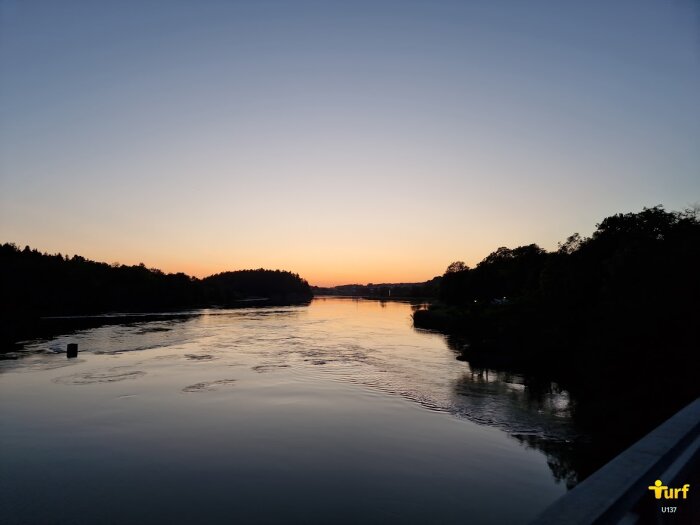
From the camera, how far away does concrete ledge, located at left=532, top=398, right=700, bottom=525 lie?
3.09 metres

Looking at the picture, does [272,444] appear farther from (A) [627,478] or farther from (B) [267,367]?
(B) [267,367]

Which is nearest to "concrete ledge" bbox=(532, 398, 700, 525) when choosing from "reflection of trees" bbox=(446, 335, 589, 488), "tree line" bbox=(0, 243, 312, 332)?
"reflection of trees" bbox=(446, 335, 589, 488)

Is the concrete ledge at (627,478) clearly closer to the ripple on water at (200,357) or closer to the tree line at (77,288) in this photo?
the ripple on water at (200,357)

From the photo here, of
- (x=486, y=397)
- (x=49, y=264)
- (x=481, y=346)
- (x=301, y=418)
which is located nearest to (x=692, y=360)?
(x=486, y=397)

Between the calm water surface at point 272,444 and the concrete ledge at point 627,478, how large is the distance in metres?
10.6

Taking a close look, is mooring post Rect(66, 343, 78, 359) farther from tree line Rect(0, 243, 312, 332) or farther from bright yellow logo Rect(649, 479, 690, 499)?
bright yellow logo Rect(649, 479, 690, 499)

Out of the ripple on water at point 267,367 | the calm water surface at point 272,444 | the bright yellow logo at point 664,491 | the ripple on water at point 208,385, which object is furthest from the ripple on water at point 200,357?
the bright yellow logo at point 664,491

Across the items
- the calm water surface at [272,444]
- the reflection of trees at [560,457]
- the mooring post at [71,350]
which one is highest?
the mooring post at [71,350]

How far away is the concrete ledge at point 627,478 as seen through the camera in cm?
309

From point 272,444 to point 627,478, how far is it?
59.6 ft

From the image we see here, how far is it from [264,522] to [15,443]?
13.3 metres

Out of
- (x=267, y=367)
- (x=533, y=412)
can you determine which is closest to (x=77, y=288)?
(x=267, y=367)

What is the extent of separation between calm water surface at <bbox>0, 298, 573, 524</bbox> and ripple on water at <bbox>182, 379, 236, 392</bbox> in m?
0.14

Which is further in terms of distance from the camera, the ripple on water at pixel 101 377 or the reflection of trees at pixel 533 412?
the ripple on water at pixel 101 377
